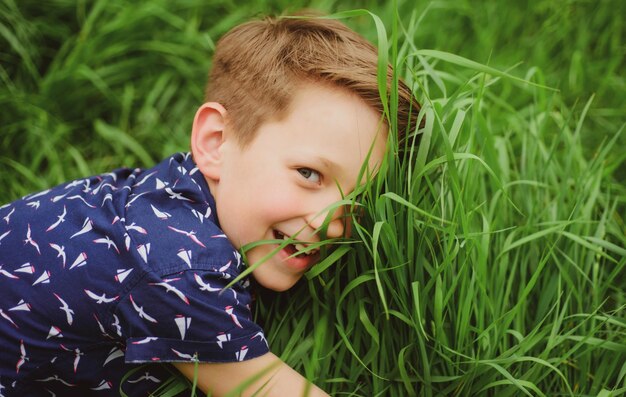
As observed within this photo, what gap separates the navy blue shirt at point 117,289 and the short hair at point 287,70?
193mm

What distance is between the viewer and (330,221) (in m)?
1.22

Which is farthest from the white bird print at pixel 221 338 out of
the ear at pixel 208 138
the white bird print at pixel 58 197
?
the white bird print at pixel 58 197

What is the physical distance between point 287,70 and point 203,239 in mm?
401

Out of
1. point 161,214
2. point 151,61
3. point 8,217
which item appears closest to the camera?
point 161,214

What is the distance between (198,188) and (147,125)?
79cm

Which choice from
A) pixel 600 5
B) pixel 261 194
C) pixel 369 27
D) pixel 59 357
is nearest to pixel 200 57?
pixel 369 27

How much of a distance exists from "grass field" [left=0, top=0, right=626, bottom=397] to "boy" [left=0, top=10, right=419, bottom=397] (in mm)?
106

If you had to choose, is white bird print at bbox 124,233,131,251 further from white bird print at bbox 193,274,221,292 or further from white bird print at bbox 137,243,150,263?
white bird print at bbox 193,274,221,292

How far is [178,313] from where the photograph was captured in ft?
3.67

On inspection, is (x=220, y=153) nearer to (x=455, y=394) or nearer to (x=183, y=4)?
(x=455, y=394)

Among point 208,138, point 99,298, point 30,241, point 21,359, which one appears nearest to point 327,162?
point 208,138

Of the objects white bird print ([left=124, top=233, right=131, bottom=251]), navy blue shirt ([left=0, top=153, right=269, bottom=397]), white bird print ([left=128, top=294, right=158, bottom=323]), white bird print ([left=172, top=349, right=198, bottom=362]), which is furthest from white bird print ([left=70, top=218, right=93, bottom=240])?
white bird print ([left=172, top=349, right=198, bottom=362])

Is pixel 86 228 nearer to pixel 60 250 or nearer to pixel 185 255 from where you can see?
pixel 60 250

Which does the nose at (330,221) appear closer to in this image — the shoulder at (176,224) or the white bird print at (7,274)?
the shoulder at (176,224)
